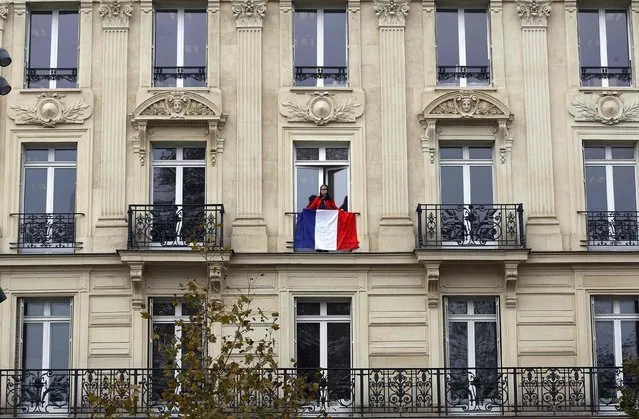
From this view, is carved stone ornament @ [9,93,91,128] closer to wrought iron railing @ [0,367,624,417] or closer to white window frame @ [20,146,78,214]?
white window frame @ [20,146,78,214]

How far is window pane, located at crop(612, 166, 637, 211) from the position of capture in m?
28.4

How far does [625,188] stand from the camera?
2852cm

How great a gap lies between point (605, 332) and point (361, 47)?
26.8 feet

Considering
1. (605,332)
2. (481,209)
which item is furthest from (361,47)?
Answer: (605,332)

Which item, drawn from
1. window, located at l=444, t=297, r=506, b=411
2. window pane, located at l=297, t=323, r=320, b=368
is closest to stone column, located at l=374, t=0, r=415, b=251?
window, located at l=444, t=297, r=506, b=411

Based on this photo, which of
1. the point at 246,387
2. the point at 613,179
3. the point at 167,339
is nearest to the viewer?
the point at 246,387

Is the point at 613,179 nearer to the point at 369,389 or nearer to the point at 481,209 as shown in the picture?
the point at 481,209

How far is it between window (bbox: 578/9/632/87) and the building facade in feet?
0.17

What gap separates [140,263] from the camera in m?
27.1

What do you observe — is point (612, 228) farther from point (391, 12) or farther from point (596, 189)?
point (391, 12)

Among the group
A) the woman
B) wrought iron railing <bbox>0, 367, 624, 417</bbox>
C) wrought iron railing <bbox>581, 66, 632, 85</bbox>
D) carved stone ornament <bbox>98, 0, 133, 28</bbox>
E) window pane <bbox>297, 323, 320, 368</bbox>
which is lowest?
wrought iron railing <bbox>0, 367, 624, 417</bbox>

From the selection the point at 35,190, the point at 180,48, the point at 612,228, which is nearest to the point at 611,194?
the point at 612,228

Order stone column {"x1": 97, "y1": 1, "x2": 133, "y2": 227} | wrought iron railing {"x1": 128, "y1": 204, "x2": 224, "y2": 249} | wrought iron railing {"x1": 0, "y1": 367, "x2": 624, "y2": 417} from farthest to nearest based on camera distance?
stone column {"x1": 97, "y1": 1, "x2": 133, "y2": 227} < wrought iron railing {"x1": 128, "y1": 204, "x2": 224, "y2": 249} < wrought iron railing {"x1": 0, "y1": 367, "x2": 624, "y2": 417}

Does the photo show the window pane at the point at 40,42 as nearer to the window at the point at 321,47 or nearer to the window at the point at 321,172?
the window at the point at 321,47
